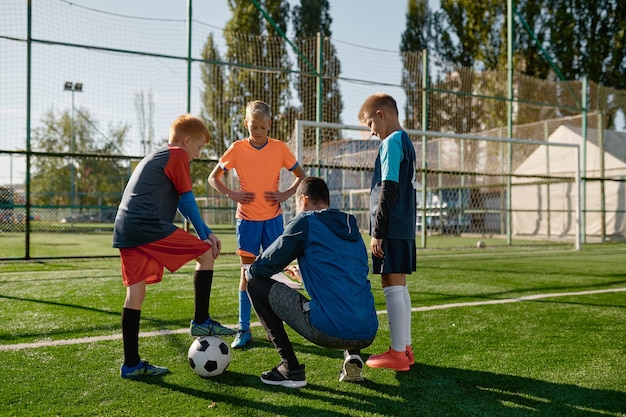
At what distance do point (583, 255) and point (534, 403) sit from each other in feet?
31.5

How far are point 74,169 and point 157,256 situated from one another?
25.8 m

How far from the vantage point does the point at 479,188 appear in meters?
17.1

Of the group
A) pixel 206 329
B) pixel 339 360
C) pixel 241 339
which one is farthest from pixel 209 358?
pixel 339 360

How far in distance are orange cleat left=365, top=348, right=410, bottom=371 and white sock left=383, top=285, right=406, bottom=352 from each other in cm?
3

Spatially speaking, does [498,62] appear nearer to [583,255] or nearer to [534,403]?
[583,255]

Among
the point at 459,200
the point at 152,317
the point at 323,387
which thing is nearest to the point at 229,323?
the point at 152,317

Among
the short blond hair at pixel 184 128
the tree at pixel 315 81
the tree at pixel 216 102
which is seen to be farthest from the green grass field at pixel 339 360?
the tree at pixel 315 81

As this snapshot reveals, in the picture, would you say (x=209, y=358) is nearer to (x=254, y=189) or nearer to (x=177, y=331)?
(x=177, y=331)

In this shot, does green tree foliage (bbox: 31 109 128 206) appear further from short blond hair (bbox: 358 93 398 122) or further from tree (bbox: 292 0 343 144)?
short blond hair (bbox: 358 93 398 122)

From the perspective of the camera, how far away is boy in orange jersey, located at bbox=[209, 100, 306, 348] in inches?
146

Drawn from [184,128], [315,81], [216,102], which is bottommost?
[184,128]

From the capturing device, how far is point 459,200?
685 inches

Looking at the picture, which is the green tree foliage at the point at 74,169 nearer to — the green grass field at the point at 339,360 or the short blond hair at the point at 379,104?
the green grass field at the point at 339,360

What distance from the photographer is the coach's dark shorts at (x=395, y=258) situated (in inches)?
123
